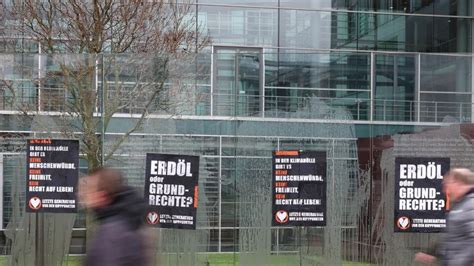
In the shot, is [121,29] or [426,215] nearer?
[426,215]

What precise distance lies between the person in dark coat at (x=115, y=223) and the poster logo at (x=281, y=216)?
498 cm

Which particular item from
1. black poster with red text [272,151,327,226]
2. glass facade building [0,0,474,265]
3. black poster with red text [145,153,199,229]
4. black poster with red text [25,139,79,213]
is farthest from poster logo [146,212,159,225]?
black poster with red text [272,151,327,226]

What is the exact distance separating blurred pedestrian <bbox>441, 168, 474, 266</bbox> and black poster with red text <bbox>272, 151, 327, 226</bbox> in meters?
4.18

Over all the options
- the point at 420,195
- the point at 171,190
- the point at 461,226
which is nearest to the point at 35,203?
the point at 171,190

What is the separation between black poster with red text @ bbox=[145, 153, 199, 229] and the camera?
927 centimetres

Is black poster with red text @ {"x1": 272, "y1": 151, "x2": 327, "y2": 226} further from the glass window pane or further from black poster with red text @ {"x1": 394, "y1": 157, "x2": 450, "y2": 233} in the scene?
the glass window pane

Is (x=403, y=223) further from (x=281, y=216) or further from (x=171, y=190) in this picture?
(x=171, y=190)

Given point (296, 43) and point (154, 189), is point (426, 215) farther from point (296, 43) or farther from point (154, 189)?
point (296, 43)

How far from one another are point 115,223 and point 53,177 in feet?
16.5

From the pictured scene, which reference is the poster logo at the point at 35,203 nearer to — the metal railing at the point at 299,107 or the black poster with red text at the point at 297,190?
the metal railing at the point at 299,107

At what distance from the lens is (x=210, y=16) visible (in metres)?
17.8

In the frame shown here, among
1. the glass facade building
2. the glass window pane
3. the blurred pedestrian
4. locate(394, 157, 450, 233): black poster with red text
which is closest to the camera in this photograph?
the blurred pedestrian

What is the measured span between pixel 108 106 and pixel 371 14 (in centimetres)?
1137

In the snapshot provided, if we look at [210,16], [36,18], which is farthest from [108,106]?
[210,16]
